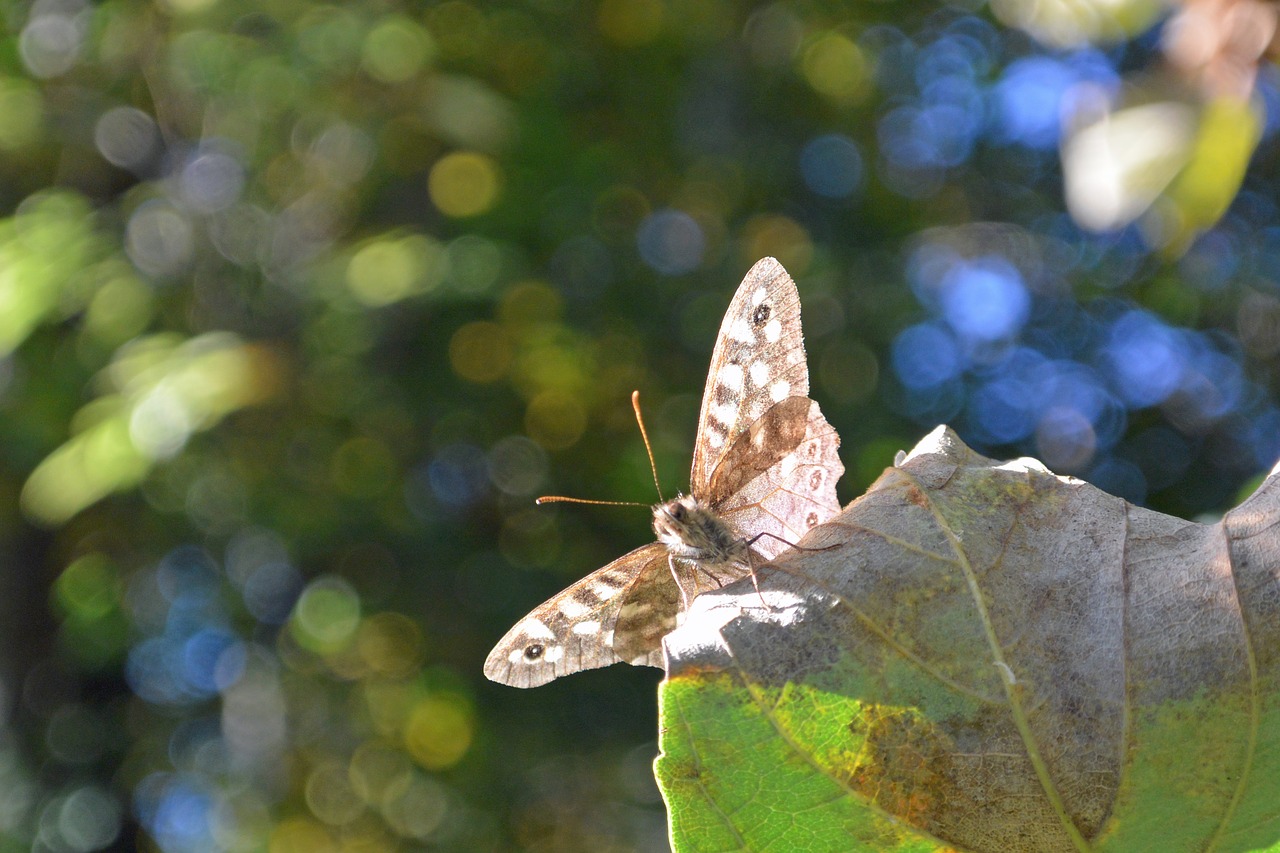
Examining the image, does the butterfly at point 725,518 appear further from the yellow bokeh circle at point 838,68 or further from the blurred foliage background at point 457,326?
the yellow bokeh circle at point 838,68

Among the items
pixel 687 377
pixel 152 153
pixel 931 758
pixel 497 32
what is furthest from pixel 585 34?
pixel 931 758

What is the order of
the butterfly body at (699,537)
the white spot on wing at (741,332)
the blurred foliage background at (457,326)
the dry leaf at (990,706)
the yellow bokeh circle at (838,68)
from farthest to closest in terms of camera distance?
the yellow bokeh circle at (838,68) < the blurred foliage background at (457,326) < the white spot on wing at (741,332) < the butterfly body at (699,537) < the dry leaf at (990,706)

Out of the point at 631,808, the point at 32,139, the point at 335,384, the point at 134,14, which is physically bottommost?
the point at 631,808

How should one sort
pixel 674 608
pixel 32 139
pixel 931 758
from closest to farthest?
pixel 931 758 → pixel 674 608 → pixel 32 139

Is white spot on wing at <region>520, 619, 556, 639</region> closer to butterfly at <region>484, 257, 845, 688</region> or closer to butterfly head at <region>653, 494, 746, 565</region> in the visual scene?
butterfly at <region>484, 257, 845, 688</region>

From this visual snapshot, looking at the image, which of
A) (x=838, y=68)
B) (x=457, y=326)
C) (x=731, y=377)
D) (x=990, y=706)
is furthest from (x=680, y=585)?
(x=838, y=68)

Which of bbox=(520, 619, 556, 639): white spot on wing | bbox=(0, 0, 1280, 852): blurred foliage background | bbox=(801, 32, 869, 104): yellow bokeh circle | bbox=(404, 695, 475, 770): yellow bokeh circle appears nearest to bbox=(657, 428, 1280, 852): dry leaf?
bbox=(520, 619, 556, 639): white spot on wing

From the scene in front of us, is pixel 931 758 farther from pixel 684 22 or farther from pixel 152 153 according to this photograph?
pixel 152 153

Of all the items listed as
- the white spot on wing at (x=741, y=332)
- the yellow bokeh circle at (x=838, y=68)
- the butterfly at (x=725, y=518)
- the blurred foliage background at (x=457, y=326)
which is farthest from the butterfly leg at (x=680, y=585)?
the yellow bokeh circle at (x=838, y=68)
